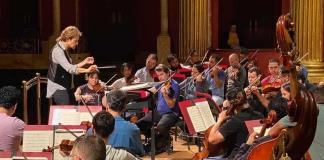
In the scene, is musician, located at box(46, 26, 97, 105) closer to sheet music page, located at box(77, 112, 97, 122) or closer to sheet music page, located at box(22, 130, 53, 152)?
sheet music page, located at box(77, 112, 97, 122)

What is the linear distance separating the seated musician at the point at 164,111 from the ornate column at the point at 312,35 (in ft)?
14.2

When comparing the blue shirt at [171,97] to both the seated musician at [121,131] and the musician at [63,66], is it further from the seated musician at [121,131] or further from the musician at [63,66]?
the seated musician at [121,131]

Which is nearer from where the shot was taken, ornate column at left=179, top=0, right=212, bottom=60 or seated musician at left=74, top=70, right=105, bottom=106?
seated musician at left=74, top=70, right=105, bottom=106

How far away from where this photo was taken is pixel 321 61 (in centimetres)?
1179

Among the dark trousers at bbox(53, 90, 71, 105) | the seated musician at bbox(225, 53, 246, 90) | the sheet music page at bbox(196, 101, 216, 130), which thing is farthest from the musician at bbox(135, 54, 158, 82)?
the sheet music page at bbox(196, 101, 216, 130)

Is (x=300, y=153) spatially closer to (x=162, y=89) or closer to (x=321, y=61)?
(x=162, y=89)

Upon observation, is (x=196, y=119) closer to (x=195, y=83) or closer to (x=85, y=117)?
(x=85, y=117)

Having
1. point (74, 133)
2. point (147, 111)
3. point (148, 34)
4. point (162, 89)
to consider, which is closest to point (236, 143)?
point (74, 133)

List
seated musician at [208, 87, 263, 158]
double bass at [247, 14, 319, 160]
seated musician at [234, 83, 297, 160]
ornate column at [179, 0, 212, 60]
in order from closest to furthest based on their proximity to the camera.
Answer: double bass at [247, 14, 319, 160] < seated musician at [234, 83, 297, 160] < seated musician at [208, 87, 263, 158] < ornate column at [179, 0, 212, 60]

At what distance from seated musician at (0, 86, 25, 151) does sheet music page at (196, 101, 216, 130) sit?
240 cm

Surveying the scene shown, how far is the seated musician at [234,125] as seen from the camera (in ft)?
19.5

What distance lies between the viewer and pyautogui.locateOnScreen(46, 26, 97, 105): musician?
24.4 ft

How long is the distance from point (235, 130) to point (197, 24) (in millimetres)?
7440

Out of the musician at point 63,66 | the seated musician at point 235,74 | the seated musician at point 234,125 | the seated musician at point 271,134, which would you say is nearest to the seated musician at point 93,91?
the musician at point 63,66
